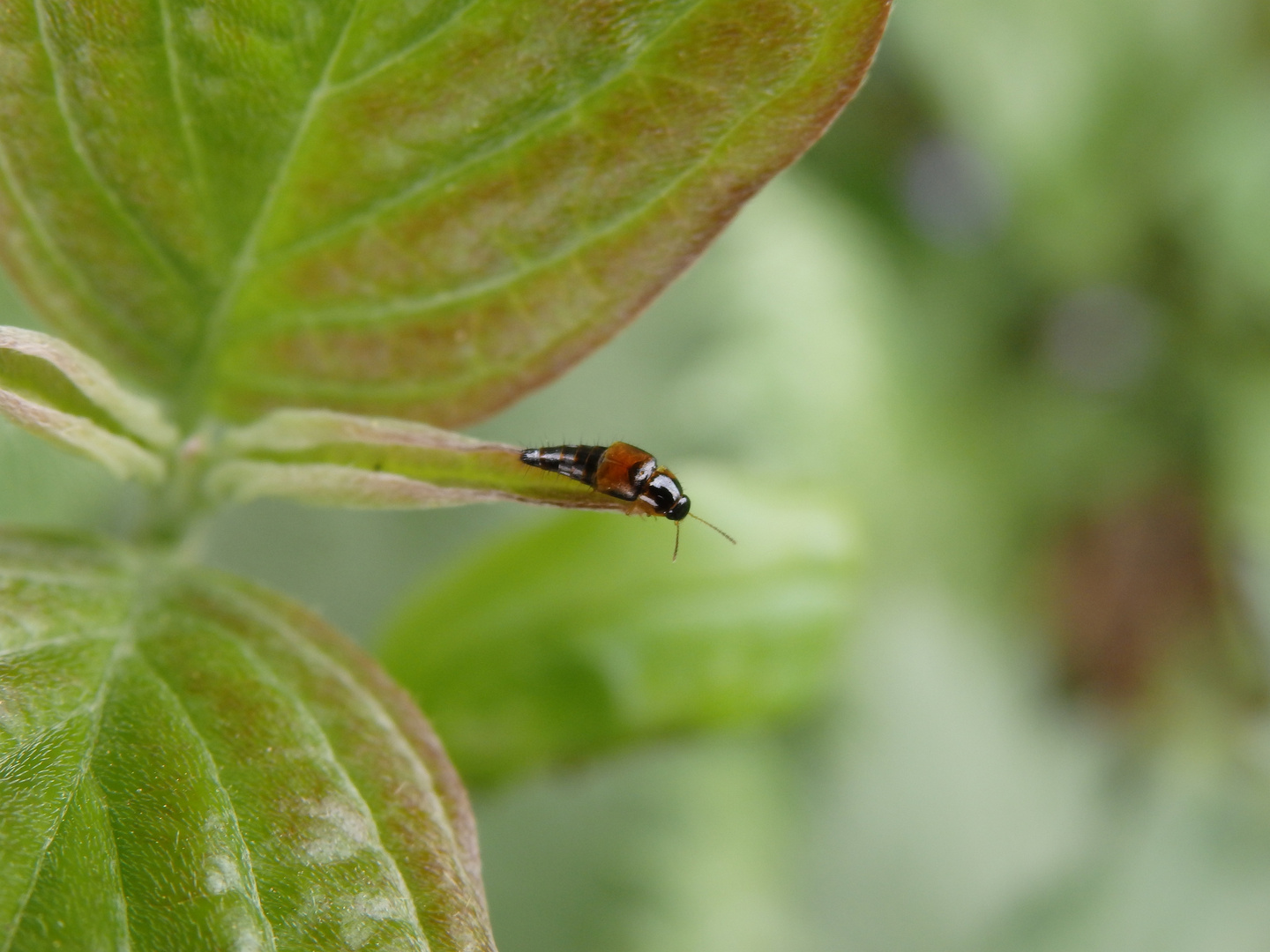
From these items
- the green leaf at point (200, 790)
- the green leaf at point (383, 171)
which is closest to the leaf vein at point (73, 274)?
the green leaf at point (383, 171)

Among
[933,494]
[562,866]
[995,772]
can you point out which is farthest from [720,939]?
[933,494]

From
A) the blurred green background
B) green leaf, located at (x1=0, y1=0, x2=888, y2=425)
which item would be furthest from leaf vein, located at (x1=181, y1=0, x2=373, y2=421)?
the blurred green background

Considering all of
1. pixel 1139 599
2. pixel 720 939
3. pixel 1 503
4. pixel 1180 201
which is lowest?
pixel 720 939

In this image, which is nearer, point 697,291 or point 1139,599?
point 697,291

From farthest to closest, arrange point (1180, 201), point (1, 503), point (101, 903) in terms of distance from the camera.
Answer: point (1180, 201)
point (1, 503)
point (101, 903)

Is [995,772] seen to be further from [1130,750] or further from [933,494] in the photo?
[933,494]

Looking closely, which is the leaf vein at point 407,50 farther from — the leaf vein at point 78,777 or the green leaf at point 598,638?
the green leaf at point 598,638

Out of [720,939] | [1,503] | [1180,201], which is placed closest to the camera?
[1,503]

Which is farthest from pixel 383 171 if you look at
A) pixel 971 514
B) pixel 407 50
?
pixel 971 514
